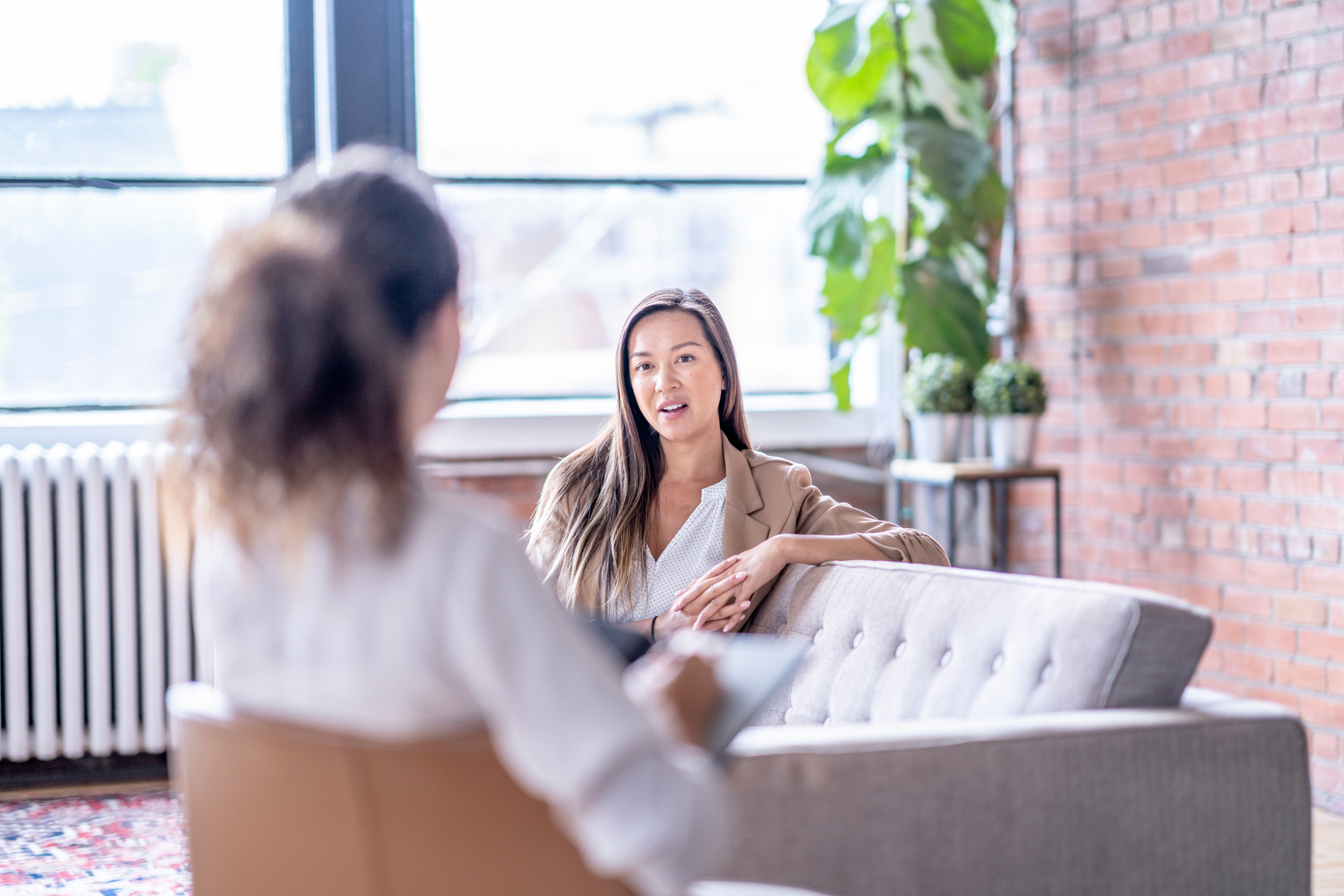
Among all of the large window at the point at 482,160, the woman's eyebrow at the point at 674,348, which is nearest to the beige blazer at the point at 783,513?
the woman's eyebrow at the point at 674,348

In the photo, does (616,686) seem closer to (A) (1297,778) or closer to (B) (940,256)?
(A) (1297,778)

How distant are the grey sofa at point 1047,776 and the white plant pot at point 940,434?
202 centimetres

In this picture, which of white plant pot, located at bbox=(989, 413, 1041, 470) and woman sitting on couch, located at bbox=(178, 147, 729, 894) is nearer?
woman sitting on couch, located at bbox=(178, 147, 729, 894)

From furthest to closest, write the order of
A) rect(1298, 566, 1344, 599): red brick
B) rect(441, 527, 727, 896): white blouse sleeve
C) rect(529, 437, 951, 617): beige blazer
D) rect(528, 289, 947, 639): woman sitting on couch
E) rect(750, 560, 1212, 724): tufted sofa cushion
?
rect(1298, 566, 1344, 599): red brick < rect(528, 289, 947, 639): woman sitting on couch < rect(529, 437, 951, 617): beige blazer < rect(750, 560, 1212, 724): tufted sofa cushion < rect(441, 527, 727, 896): white blouse sleeve

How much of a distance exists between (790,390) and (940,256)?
2.58 feet

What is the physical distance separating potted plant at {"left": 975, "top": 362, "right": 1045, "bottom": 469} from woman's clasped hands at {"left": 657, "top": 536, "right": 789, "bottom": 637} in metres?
1.66

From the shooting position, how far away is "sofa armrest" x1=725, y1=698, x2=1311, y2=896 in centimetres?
142

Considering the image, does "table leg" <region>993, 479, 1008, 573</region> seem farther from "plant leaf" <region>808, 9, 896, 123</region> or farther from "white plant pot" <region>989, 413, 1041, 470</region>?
"plant leaf" <region>808, 9, 896, 123</region>

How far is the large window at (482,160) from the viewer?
3779mm

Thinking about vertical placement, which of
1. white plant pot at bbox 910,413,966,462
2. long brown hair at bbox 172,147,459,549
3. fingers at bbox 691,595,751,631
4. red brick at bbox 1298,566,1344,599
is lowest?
red brick at bbox 1298,566,1344,599

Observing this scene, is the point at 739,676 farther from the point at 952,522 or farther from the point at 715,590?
the point at 952,522

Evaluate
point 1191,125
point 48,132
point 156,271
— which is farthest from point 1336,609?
point 48,132

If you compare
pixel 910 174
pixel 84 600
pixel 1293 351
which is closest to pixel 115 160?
pixel 84 600

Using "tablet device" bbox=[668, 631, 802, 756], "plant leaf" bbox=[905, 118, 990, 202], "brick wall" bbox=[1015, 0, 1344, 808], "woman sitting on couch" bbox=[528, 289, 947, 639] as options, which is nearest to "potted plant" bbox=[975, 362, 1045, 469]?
"brick wall" bbox=[1015, 0, 1344, 808]
